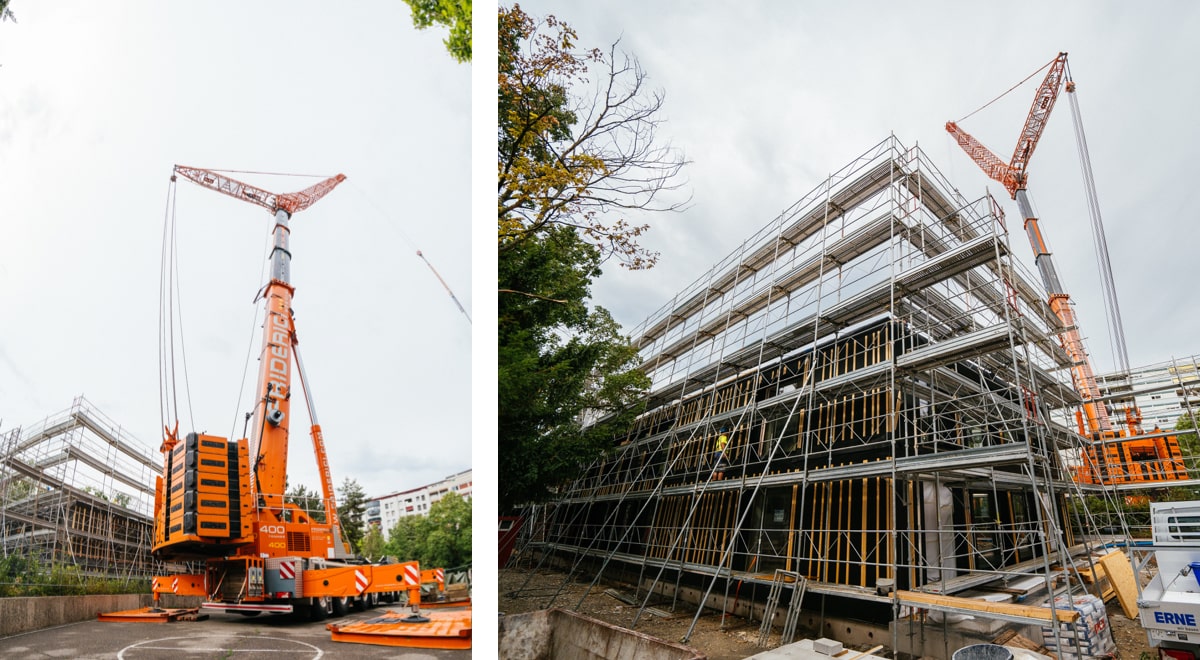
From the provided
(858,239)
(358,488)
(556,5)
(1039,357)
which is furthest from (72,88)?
(1039,357)

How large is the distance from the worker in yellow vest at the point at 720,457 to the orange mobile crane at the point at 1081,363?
2.95 meters

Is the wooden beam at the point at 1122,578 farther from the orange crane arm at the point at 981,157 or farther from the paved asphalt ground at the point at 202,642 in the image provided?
the paved asphalt ground at the point at 202,642

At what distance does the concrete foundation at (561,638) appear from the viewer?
3850 millimetres

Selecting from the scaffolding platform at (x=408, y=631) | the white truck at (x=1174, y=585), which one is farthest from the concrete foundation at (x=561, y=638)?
the white truck at (x=1174, y=585)

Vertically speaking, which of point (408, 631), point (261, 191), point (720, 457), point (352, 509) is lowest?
point (408, 631)

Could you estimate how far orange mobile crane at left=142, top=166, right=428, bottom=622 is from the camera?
9.05ft

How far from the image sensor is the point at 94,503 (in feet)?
8.46

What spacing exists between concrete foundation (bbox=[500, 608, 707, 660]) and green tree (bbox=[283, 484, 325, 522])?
160 centimetres

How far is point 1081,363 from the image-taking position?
4625 mm

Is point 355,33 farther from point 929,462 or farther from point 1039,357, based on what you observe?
point 1039,357

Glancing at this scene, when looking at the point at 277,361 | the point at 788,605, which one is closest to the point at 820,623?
the point at 788,605

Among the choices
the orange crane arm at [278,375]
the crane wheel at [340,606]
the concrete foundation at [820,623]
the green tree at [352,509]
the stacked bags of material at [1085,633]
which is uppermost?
the orange crane arm at [278,375]

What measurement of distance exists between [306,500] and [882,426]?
14.1ft

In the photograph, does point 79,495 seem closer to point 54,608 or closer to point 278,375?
point 54,608
